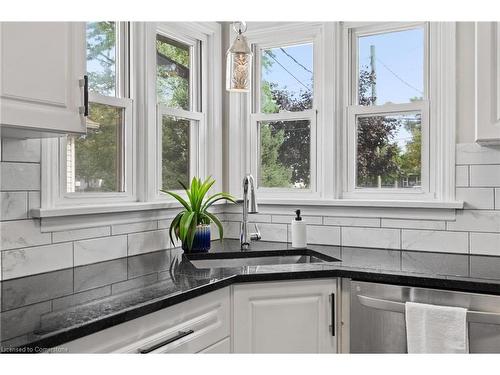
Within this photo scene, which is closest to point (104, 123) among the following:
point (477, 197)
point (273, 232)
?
point (273, 232)

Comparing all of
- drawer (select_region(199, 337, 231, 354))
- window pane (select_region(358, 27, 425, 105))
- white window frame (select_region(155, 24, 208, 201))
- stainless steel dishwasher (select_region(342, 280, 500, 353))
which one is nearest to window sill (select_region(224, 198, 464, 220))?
white window frame (select_region(155, 24, 208, 201))

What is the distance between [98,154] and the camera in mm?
2283

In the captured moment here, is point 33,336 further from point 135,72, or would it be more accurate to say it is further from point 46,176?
point 135,72

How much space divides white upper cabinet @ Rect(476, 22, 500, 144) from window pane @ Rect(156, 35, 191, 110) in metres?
1.58

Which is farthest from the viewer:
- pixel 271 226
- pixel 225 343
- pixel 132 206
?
pixel 271 226

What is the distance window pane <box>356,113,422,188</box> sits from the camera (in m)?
2.61

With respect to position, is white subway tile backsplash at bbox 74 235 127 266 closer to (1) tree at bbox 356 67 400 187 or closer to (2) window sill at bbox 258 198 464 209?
(2) window sill at bbox 258 198 464 209

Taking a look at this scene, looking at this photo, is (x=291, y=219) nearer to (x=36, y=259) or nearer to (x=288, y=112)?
(x=288, y=112)

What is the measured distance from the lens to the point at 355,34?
9.09 feet

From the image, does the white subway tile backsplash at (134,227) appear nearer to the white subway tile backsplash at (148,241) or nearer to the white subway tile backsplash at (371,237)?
the white subway tile backsplash at (148,241)

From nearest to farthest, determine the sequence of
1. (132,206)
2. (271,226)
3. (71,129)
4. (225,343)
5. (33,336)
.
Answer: (33,336) < (71,129) < (225,343) < (132,206) < (271,226)

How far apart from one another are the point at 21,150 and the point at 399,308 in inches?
63.2

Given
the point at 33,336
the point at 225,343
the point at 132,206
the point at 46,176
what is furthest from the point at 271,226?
the point at 33,336

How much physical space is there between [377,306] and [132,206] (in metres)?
1.22
